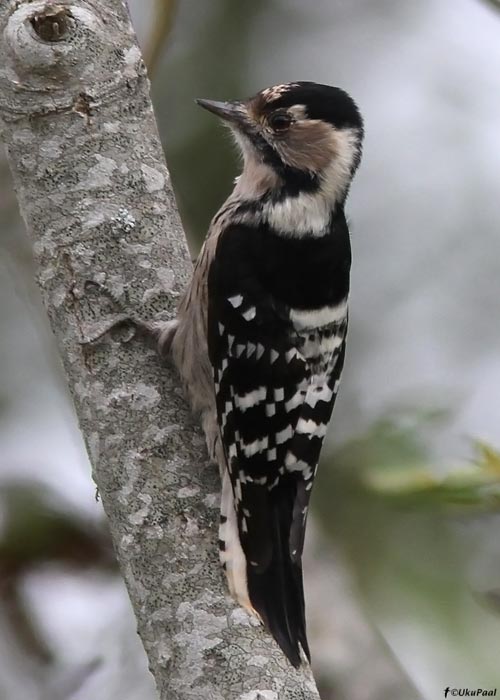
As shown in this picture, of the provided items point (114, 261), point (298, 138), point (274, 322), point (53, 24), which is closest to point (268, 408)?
point (274, 322)

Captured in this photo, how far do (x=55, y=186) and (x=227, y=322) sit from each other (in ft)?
1.86

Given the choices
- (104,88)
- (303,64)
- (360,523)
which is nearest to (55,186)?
(104,88)

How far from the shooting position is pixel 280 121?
3207 mm

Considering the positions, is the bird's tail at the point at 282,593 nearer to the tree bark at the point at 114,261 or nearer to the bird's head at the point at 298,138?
the tree bark at the point at 114,261

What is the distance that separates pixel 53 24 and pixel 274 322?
91 cm

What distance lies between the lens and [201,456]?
2.61 m

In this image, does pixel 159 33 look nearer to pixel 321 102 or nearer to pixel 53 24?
pixel 321 102

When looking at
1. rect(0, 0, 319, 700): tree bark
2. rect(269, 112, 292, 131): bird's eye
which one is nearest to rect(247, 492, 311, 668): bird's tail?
rect(0, 0, 319, 700): tree bark

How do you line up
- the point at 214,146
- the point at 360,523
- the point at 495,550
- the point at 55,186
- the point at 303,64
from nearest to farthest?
1. the point at 55,186
2. the point at 360,523
3. the point at 495,550
4. the point at 214,146
5. the point at 303,64

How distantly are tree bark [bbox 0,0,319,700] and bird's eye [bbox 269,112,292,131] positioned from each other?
49 centimetres

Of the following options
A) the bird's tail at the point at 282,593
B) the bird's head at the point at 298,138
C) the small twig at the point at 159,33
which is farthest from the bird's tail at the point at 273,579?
the small twig at the point at 159,33

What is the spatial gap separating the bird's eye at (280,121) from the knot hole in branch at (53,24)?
0.76 m

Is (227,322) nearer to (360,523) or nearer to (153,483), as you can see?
(153,483)

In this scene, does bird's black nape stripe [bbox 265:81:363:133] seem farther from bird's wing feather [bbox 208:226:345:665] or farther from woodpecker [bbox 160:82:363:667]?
bird's wing feather [bbox 208:226:345:665]
